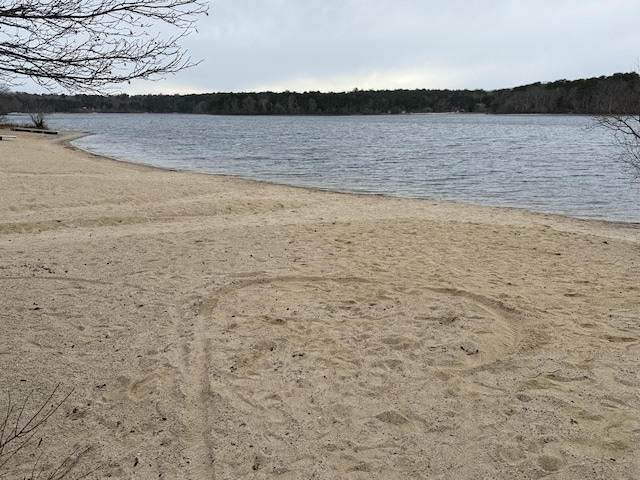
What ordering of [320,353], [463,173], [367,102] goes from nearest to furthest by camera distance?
[320,353]
[463,173]
[367,102]

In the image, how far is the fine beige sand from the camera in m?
3.64

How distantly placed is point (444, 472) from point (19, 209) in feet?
36.9

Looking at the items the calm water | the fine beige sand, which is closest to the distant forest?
the calm water

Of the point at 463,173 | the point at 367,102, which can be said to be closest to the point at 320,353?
the point at 463,173

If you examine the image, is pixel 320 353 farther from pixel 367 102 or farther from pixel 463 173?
pixel 367 102

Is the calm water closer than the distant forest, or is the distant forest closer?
the calm water

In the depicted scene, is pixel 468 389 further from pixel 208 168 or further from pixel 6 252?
pixel 208 168

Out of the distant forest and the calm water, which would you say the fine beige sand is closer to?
the calm water

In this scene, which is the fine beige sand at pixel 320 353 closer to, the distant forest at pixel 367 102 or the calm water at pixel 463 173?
the calm water at pixel 463 173

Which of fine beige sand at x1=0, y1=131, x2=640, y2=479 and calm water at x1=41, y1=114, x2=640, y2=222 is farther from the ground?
fine beige sand at x1=0, y1=131, x2=640, y2=479

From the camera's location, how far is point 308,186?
2120 cm

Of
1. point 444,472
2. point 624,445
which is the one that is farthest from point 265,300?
point 624,445

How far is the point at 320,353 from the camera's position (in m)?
5.13

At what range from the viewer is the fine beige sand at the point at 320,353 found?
3.64 m
